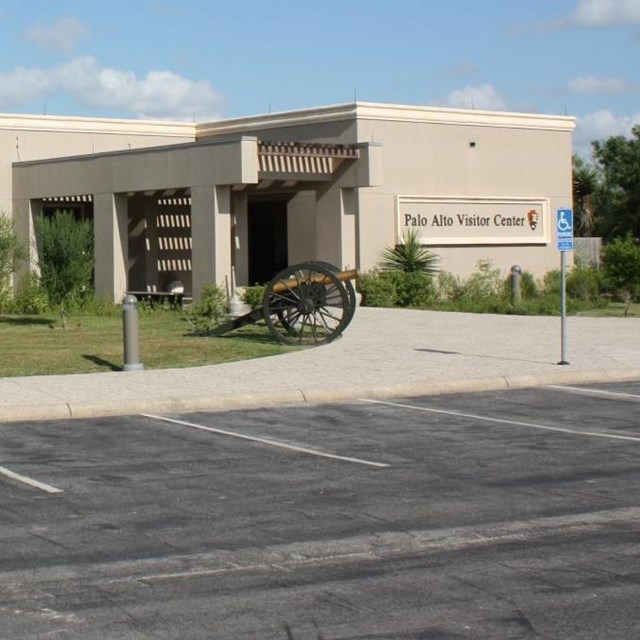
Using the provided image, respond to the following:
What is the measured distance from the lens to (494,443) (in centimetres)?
1277

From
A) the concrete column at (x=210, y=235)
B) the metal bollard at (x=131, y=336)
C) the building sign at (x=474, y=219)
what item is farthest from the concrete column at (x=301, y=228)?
the metal bollard at (x=131, y=336)

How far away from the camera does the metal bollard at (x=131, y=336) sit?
18.5 meters

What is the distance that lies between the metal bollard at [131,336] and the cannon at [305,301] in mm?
3556

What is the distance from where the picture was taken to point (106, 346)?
21.8m

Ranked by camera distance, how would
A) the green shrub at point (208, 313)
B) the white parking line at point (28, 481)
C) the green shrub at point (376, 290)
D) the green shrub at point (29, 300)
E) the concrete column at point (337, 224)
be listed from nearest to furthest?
the white parking line at point (28, 481)
the green shrub at point (208, 313)
the green shrub at point (29, 300)
the concrete column at point (337, 224)
the green shrub at point (376, 290)

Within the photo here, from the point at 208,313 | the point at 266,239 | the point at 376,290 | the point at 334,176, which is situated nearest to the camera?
the point at 208,313

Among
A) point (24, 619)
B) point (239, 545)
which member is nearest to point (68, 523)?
point (239, 545)

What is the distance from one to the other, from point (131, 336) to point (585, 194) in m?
37.3

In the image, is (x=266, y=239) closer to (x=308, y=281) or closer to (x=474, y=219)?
(x=474, y=219)

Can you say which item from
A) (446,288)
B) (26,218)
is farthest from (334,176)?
(26,218)

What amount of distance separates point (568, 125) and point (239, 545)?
30074mm

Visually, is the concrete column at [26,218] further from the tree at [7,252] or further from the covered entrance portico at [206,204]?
the tree at [7,252]

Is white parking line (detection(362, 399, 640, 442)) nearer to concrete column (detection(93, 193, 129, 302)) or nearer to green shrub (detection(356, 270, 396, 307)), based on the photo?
green shrub (detection(356, 270, 396, 307))

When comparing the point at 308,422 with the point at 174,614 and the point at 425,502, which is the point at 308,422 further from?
the point at 174,614
